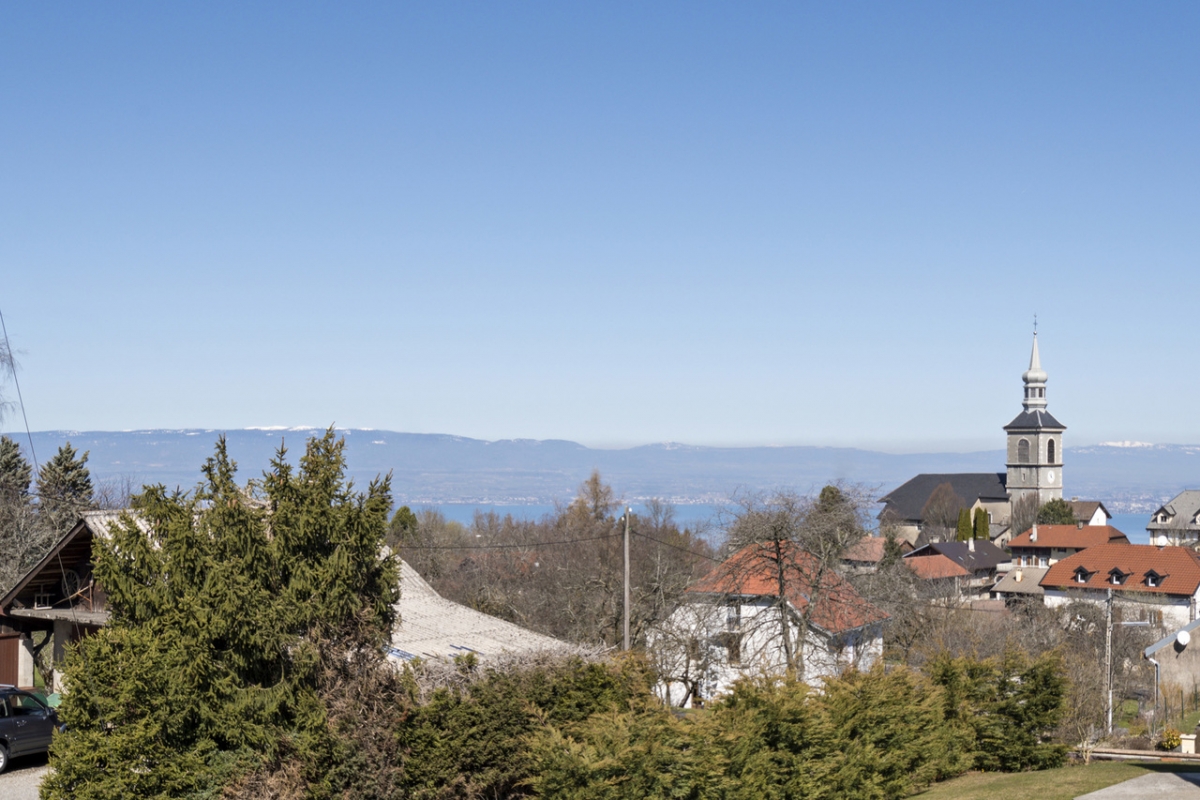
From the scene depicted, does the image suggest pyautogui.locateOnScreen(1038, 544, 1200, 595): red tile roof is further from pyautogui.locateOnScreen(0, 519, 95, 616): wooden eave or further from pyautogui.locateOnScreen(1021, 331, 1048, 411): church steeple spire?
pyautogui.locateOnScreen(1021, 331, 1048, 411): church steeple spire

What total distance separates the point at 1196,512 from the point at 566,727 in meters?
150

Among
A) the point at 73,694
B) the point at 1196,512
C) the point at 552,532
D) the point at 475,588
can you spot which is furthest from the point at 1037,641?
the point at 1196,512

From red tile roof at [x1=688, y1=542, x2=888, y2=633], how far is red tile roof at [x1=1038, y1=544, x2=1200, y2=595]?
131 feet

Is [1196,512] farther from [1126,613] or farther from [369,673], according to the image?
[369,673]

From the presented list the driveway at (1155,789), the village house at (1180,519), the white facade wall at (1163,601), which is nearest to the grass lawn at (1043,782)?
the driveway at (1155,789)

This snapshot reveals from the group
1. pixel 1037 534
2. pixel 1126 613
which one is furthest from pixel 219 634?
pixel 1037 534

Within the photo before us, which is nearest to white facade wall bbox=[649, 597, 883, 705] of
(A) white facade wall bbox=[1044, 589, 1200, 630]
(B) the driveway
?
(B) the driveway

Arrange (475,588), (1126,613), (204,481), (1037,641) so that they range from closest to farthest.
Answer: (204,481) → (1037,641) → (475,588) → (1126,613)

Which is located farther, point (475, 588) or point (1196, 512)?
point (1196, 512)

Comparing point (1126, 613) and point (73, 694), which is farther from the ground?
point (73, 694)

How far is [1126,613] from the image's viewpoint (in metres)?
56.8

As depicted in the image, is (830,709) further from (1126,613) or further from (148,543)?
(1126,613)

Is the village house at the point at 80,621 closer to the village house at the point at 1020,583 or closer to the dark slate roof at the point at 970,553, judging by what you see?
the village house at the point at 1020,583

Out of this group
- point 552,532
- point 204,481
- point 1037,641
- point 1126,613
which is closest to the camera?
point 204,481
